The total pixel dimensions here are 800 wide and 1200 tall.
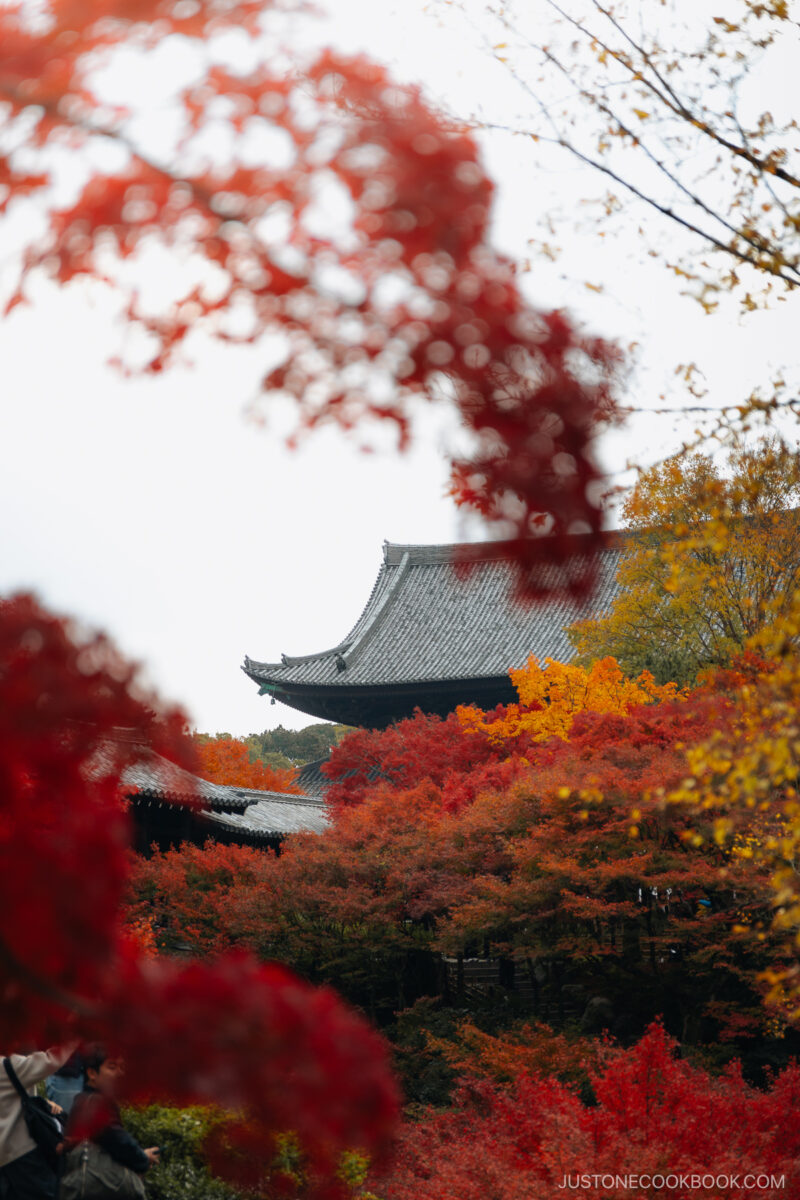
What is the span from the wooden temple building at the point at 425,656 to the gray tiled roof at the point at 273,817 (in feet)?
10.9

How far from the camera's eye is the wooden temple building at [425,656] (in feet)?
69.9

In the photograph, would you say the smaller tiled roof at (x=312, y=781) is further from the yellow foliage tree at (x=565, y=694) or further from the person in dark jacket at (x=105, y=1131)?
the person in dark jacket at (x=105, y=1131)

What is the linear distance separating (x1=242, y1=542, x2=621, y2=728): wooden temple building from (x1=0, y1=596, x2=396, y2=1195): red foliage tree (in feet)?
62.2

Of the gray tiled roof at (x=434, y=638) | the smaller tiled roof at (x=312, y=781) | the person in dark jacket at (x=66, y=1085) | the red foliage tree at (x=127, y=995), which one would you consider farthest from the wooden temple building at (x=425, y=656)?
the red foliage tree at (x=127, y=995)

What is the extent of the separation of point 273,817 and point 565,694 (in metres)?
6.72

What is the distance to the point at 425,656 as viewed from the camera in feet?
72.9

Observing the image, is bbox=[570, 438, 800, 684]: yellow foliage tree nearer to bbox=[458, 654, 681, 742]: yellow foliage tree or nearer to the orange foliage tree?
bbox=[458, 654, 681, 742]: yellow foliage tree

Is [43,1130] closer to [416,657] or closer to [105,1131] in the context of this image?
[105,1131]

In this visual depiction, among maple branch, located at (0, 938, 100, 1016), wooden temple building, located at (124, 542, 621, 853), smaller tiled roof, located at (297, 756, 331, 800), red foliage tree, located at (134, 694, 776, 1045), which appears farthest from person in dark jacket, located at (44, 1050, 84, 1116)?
smaller tiled roof, located at (297, 756, 331, 800)

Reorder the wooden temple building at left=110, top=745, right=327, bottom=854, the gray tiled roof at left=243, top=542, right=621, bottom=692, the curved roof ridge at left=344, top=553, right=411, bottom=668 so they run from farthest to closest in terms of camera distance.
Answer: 1. the curved roof ridge at left=344, top=553, right=411, bottom=668
2. the gray tiled roof at left=243, top=542, right=621, bottom=692
3. the wooden temple building at left=110, top=745, right=327, bottom=854

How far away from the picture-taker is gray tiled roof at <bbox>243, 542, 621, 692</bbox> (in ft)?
70.6

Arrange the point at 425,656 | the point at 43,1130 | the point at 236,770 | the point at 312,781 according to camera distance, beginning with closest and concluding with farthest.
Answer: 1. the point at 43,1130
2. the point at 236,770
3. the point at 425,656
4. the point at 312,781

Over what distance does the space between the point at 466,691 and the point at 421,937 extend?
12491 mm

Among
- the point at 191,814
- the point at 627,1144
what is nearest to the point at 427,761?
the point at 191,814
